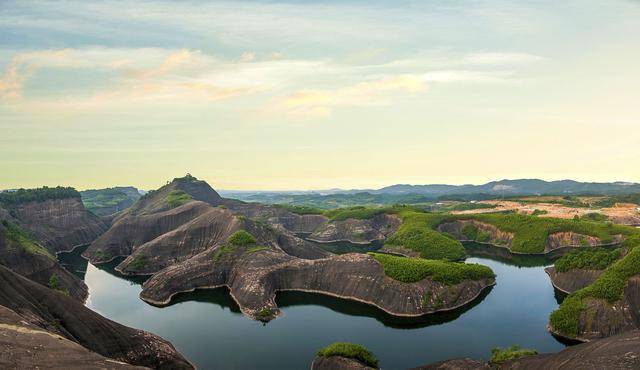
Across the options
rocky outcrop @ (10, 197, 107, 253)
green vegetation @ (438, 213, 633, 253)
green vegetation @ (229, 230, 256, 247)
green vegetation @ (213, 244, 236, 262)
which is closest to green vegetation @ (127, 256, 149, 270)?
green vegetation @ (213, 244, 236, 262)

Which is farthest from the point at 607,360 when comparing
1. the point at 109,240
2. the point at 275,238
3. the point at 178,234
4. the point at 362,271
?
the point at 109,240

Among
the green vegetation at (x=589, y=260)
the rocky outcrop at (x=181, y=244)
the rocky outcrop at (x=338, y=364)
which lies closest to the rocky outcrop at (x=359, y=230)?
the rocky outcrop at (x=181, y=244)

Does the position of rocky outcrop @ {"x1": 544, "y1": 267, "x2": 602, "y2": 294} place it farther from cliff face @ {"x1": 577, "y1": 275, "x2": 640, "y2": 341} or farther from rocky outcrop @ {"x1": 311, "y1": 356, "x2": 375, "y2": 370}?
rocky outcrop @ {"x1": 311, "y1": 356, "x2": 375, "y2": 370}

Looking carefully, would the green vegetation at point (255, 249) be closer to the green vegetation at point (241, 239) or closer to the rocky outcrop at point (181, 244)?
the green vegetation at point (241, 239)

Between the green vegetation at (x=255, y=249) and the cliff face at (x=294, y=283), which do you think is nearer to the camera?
the cliff face at (x=294, y=283)

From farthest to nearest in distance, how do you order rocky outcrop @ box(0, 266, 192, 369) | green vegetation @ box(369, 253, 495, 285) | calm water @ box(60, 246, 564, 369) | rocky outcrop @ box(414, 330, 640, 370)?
green vegetation @ box(369, 253, 495, 285)
calm water @ box(60, 246, 564, 369)
rocky outcrop @ box(0, 266, 192, 369)
rocky outcrop @ box(414, 330, 640, 370)

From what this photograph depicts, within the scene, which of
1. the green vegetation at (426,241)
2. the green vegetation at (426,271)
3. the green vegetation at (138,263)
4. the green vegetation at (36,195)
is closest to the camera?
the green vegetation at (426,271)

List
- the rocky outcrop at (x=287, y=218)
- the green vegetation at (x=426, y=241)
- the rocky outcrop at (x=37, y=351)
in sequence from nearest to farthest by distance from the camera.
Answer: the rocky outcrop at (x=37, y=351)
the green vegetation at (x=426, y=241)
the rocky outcrop at (x=287, y=218)
